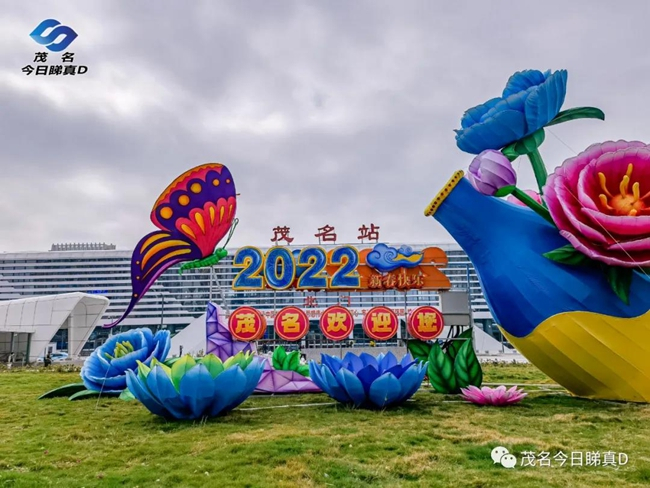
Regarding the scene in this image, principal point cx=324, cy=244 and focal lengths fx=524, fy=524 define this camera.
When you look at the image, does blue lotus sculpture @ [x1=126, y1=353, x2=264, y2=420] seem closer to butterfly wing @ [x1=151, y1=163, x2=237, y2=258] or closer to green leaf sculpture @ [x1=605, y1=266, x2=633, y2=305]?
butterfly wing @ [x1=151, y1=163, x2=237, y2=258]

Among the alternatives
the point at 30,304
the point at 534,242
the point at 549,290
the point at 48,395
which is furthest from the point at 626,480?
the point at 30,304

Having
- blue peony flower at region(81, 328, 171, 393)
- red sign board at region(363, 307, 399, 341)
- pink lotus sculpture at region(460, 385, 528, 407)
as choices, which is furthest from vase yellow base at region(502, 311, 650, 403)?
blue peony flower at region(81, 328, 171, 393)

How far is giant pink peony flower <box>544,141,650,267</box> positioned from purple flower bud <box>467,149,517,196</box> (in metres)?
0.99

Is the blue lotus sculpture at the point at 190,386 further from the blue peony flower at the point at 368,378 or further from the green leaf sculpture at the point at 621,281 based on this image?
the green leaf sculpture at the point at 621,281

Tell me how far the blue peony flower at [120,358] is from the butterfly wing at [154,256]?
83 centimetres

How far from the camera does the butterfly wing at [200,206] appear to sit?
50.6 feet

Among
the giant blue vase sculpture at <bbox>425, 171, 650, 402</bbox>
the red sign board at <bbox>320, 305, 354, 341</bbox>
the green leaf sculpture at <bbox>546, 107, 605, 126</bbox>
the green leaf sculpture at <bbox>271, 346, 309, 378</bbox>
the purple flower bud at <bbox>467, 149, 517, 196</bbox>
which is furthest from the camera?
the red sign board at <bbox>320, 305, 354, 341</bbox>

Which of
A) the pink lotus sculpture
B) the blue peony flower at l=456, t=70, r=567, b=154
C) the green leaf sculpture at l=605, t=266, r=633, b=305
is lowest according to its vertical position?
the pink lotus sculpture

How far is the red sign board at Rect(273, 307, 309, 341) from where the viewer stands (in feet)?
56.1

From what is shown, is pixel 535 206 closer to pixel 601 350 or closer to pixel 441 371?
pixel 601 350

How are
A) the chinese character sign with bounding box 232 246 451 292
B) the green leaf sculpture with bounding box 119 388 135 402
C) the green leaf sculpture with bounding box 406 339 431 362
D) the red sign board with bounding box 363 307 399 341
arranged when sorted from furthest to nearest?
the chinese character sign with bounding box 232 246 451 292
the red sign board with bounding box 363 307 399 341
the green leaf sculpture with bounding box 406 339 431 362
the green leaf sculpture with bounding box 119 388 135 402

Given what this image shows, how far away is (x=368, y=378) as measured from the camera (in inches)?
437

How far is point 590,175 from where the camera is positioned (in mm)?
10539

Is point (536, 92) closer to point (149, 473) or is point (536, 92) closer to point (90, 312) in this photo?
point (149, 473)
